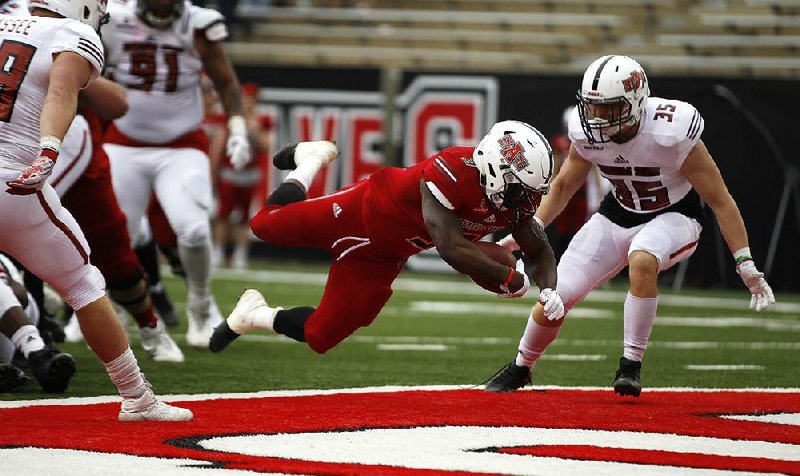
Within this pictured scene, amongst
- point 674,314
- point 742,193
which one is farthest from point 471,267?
point 742,193

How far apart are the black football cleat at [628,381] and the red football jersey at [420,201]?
2.65ft

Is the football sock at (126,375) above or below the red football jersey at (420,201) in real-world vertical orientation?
below

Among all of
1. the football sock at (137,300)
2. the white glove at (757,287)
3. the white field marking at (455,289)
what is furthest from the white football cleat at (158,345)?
the white field marking at (455,289)

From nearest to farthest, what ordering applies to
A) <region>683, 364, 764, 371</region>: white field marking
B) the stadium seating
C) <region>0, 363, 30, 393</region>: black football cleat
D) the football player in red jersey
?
the football player in red jersey
<region>0, 363, 30, 393</region>: black football cleat
<region>683, 364, 764, 371</region>: white field marking
the stadium seating

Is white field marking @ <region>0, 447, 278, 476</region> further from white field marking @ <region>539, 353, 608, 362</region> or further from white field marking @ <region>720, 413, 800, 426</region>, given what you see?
white field marking @ <region>539, 353, 608, 362</region>

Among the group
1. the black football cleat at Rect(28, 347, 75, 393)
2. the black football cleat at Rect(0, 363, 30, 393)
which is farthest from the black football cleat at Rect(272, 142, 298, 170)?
the black football cleat at Rect(0, 363, 30, 393)

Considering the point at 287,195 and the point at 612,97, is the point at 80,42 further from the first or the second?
the point at 612,97

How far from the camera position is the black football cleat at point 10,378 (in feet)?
17.0

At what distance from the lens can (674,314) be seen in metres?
10.2

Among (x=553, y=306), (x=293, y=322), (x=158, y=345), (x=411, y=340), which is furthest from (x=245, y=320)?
(x=411, y=340)

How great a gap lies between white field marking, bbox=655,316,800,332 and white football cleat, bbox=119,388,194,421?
536 cm

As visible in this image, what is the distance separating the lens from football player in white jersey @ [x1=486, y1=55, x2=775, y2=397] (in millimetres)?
5477

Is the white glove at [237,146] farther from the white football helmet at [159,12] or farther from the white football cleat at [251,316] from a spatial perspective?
the white football cleat at [251,316]

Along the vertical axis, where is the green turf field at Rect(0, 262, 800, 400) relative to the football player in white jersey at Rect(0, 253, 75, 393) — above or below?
below
